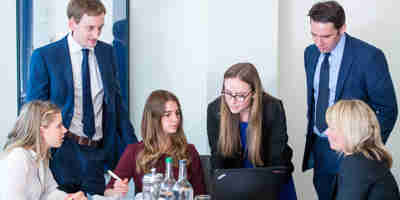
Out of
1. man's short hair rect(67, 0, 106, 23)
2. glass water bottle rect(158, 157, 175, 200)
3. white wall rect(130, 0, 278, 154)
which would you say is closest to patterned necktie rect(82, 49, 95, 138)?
man's short hair rect(67, 0, 106, 23)

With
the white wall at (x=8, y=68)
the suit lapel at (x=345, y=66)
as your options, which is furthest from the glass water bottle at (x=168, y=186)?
the white wall at (x=8, y=68)

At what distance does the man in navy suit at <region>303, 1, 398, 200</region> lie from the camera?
2.81 meters

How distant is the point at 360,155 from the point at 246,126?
2.93 ft

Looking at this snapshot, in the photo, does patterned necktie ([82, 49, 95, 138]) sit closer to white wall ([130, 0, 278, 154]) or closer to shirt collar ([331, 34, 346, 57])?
white wall ([130, 0, 278, 154])

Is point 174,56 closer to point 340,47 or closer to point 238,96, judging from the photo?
point 238,96

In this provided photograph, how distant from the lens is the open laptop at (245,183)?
2154mm

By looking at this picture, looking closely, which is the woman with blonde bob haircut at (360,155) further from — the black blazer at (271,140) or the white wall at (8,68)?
the white wall at (8,68)

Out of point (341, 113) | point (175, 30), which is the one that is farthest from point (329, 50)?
point (175, 30)

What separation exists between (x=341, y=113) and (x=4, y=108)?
233 centimetres

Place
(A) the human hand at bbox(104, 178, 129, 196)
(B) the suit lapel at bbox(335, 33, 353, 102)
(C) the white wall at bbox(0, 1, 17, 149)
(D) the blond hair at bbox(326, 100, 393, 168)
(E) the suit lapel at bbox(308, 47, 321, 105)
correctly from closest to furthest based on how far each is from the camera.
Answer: (D) the blond hair at bbox(326, 100, 393, 168) → (A) the human hand at bbox(104, 178, 129, 196) → (B) the suit lapel at bbox(335, 33, 353, 102) → (E) the suit lapel at bbox(308, 47, 321, 105) → (C) the white wall at bbox(0, 1, 17, 149)

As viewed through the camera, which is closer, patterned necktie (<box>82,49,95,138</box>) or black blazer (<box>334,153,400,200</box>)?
black blazer (<box>334,153,400,200</box>)

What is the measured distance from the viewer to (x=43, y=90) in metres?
2.79

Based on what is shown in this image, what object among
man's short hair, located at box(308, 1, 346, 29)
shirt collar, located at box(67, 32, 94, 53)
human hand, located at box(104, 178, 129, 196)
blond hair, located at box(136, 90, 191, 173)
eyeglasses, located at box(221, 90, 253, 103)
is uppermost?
man's short hair, located at box(308, 1, 346, 29)

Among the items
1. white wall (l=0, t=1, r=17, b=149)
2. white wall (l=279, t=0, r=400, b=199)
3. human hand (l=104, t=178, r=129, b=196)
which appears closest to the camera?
human hand (l=104, t=178, r=129, b=196)
